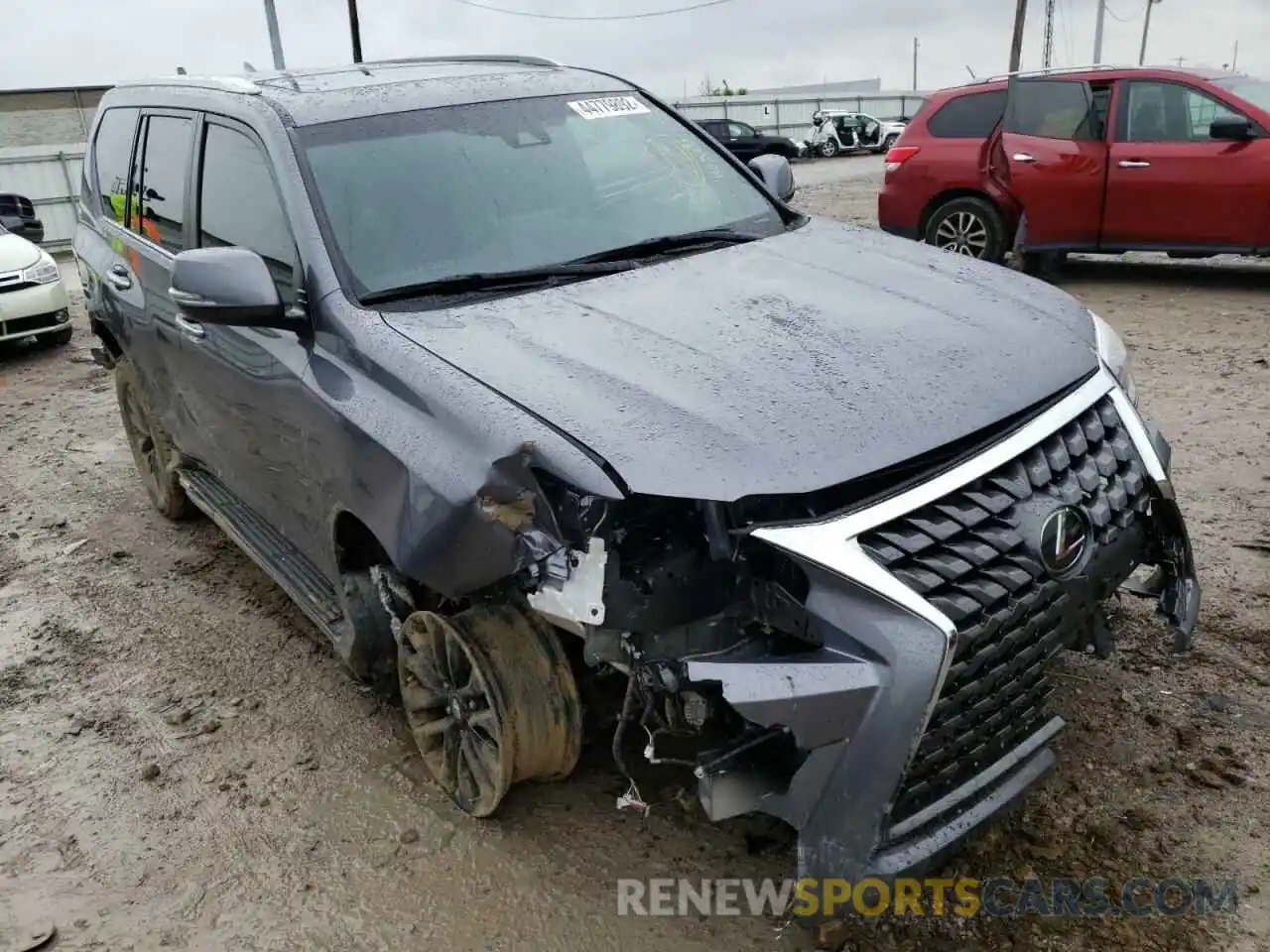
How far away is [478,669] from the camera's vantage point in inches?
104

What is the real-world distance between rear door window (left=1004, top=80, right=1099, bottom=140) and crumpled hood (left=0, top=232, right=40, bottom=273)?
28.1 feet

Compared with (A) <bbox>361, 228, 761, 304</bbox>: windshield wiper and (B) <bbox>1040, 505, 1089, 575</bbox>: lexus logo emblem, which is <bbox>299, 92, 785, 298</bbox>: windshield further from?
(B) <bbox>1040, 505, 1089, 575</bbox>: lexus logo emblem

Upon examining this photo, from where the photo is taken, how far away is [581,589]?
2211mm

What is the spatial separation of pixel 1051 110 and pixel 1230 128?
1360mm

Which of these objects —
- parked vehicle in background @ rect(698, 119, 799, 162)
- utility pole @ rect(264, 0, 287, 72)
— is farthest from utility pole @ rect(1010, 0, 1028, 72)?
utility pole @ rect(264, 0, 287, 72)

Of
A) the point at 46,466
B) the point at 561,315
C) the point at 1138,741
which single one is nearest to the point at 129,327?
the point at 46,466

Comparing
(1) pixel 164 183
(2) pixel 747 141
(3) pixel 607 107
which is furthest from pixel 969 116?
(2) pixel 747 141

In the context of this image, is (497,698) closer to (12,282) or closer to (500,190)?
(500,190)

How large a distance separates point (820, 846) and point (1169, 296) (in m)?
7.73

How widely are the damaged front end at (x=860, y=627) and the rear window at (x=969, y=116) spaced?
733cm

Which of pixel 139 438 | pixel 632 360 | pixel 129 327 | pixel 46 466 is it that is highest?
pixel 632 360

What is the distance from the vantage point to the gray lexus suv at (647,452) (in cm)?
208

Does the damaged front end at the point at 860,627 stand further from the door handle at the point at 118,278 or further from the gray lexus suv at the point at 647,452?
the door handle at the point at 118,278

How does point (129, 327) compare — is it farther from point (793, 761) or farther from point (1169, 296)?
point (1169, 296)
